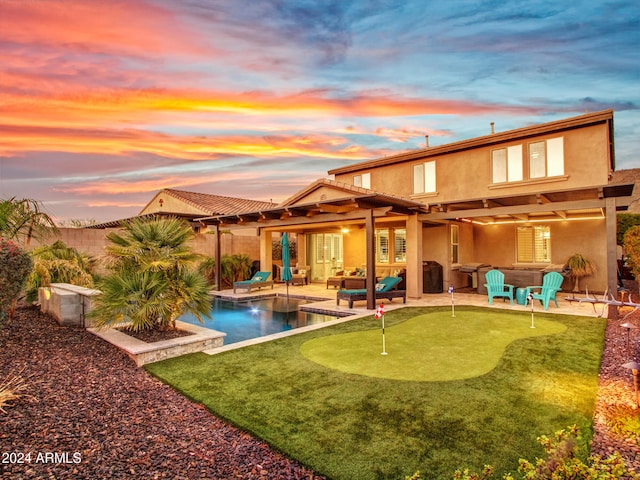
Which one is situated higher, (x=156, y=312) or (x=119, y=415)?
(x=156, y=312)

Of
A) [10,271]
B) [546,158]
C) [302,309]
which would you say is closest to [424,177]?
[546,158]

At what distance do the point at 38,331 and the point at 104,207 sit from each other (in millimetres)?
16254

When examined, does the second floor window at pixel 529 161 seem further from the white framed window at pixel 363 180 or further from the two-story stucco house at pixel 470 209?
the white framed window at pixel 363 180

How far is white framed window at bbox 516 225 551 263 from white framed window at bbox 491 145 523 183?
3625 mm

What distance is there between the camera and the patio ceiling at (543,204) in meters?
10.0

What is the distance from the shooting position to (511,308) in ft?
36.8

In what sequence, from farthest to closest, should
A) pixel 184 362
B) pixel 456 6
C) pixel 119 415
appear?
pixel 456 6 → pixel 184 362 → pixel 119 415

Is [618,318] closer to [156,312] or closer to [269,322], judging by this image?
[269,322]

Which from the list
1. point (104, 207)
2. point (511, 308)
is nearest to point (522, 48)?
point (511, 308)

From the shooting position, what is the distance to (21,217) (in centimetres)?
730

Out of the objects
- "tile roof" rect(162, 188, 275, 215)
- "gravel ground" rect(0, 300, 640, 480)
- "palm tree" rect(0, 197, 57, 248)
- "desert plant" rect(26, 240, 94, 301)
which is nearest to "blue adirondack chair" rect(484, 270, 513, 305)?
"gravel ground" rect(0, 300, 640, 480)

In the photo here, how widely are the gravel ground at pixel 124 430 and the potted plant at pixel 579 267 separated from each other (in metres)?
10.0

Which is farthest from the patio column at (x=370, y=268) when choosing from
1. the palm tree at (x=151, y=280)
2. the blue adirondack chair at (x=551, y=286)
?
the palm tree at (x=151, y=280)

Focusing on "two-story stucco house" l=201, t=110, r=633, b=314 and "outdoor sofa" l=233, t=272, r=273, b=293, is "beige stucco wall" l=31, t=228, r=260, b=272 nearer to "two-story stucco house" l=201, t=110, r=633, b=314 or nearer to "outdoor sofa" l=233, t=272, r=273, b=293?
"two-story stucco house" l=201, t=110, r=633, b=314
